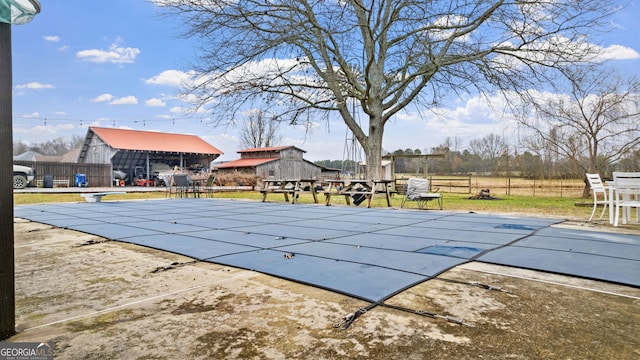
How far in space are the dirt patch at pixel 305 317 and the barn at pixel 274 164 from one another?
1064 inches

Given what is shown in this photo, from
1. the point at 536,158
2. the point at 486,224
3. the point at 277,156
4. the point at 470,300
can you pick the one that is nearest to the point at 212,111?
the point at 486,224

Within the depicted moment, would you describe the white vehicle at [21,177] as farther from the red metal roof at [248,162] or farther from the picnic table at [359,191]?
the picnic table at [359,191]

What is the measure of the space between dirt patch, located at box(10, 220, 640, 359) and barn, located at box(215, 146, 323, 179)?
27.0 metres

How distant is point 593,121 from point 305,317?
15671mm

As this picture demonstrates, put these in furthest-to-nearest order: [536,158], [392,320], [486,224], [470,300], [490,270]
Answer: [536,158], [486,224], [490,270], [470,300], [392,320]

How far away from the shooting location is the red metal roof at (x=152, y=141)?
2788 cm

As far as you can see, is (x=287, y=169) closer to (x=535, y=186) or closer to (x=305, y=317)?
(x=535, y=186)

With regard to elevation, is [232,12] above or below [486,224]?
above

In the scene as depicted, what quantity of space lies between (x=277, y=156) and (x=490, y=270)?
2947 centimetres

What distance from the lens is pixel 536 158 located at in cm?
1571

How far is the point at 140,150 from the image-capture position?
2764 centimetres

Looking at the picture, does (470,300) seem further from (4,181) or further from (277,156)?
(277,156)

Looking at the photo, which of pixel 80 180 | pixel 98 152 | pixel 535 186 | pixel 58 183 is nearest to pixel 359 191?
pixel 535 186

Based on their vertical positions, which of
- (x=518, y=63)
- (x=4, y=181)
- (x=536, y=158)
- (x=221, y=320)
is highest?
(x=518, y=63)
